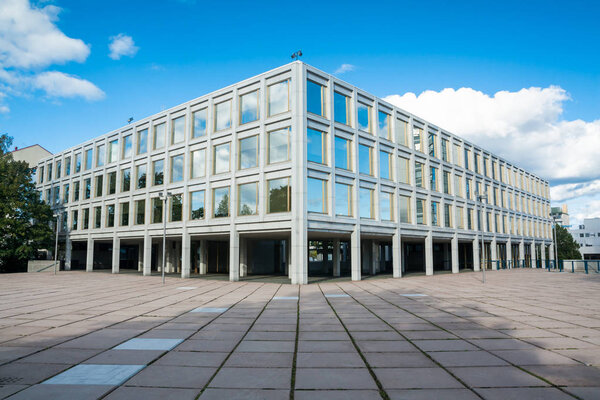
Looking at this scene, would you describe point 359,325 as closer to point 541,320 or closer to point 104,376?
point 541,320

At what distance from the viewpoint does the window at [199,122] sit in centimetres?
3344

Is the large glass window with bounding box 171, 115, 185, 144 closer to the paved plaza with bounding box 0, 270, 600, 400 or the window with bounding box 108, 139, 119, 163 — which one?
the window with bounding box 108, 139, 119, 163

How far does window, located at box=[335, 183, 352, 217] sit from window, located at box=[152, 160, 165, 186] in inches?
682

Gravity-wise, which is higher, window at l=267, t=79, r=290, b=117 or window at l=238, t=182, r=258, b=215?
window at l=267, t=79, r=290, b=117

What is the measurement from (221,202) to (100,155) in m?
22.3

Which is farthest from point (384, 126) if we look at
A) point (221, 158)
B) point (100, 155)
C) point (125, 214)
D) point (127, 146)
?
point (100, 155)

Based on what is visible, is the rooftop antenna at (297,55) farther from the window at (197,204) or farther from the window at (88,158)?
the window at (88,158)

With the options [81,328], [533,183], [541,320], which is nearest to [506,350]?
[541,320]

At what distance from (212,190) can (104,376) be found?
86.8 ft

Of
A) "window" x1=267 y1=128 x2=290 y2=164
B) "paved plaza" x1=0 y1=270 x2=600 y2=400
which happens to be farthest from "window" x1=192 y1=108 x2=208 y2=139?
"paved plaza" x1=0 y1=270 x2=600 y2=400

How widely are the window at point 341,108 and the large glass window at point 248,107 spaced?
6076 mm

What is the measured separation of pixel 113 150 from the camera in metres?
42.8

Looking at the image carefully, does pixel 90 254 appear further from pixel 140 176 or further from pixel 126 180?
pixel 140 176

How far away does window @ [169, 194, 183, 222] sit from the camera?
3409 cm
